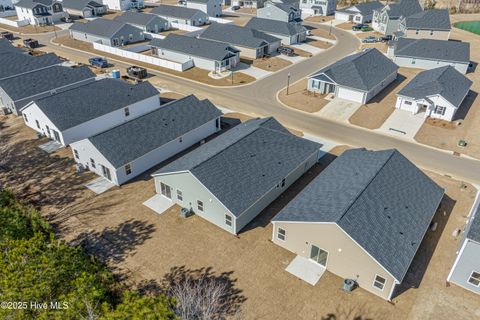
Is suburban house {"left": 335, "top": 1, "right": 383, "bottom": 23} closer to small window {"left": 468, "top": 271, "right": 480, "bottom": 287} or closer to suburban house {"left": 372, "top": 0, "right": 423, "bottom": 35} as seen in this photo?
suburban house {"left": 372, "top": 0, "right": 423, "bottom": 35}

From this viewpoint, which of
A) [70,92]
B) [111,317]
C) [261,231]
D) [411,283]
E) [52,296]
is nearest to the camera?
[111,317]

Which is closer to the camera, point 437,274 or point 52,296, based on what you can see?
point 52,296

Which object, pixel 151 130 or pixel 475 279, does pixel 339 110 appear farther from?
pixel 475 279

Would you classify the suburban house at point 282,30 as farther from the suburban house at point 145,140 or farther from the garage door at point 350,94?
the suburban house at point 145,140

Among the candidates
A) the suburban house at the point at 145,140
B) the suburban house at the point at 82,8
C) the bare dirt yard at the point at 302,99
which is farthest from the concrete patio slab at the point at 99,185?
the suburban house at the point at 82,8

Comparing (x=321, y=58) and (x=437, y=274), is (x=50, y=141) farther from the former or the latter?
(x=321, y=58)

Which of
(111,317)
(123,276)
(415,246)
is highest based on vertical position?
(111,317)

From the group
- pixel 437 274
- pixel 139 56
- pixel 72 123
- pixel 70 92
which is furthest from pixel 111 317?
pixel 139 56

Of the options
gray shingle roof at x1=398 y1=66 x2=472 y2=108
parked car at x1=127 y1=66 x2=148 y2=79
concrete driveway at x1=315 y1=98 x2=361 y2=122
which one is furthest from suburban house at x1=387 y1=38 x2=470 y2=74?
parked car at x1=127 y1=66 x2=148 y2=79

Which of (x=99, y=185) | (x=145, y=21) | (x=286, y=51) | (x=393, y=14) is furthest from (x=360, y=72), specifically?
(x=145, y=21)
